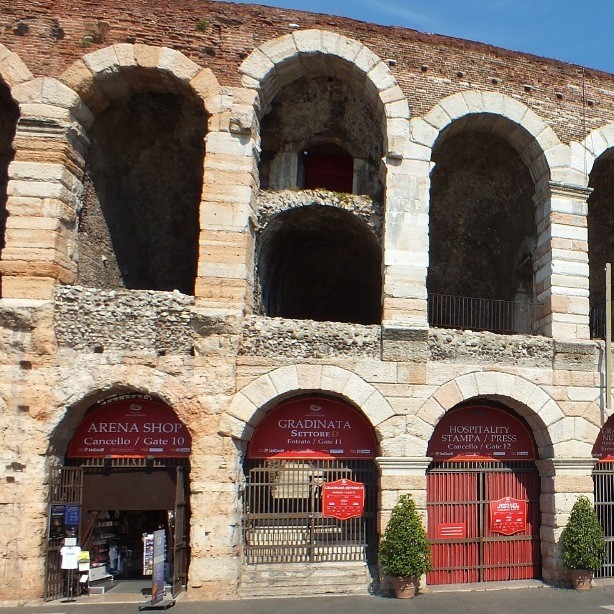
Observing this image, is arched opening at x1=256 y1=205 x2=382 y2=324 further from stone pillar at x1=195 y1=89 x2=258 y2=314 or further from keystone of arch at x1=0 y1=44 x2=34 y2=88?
keystone of arch at x1=0 y1=44 x2=34 y2=88

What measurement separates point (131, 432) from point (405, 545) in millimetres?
4401

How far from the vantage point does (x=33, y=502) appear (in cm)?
864

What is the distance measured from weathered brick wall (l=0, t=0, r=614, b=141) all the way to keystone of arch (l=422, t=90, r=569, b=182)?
0.17m

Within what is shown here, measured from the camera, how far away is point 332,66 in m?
10.6

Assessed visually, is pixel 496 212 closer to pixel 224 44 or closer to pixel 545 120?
pixel 545 120

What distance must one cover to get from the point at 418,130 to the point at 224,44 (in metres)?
3.42

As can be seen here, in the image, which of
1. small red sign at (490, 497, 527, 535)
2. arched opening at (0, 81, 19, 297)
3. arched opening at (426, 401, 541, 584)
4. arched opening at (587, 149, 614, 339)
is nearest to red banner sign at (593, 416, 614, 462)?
arched opening at (426, 401, 541, 584)

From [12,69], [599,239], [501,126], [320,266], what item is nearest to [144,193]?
[12,69]

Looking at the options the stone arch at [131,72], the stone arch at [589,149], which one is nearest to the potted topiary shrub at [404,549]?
the stone arch at [589,149]

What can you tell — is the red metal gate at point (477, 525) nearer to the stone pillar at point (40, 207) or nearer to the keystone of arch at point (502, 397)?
the keystone of arch at point (502, 397)

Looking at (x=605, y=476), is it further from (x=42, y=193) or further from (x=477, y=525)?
(x=42, y=193)

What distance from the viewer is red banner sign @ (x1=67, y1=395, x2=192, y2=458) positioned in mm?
9562

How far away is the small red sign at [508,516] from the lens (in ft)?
33.6

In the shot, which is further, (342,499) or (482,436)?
(482,436)
